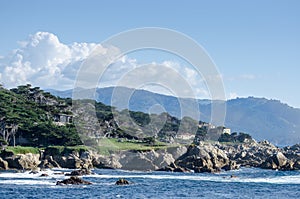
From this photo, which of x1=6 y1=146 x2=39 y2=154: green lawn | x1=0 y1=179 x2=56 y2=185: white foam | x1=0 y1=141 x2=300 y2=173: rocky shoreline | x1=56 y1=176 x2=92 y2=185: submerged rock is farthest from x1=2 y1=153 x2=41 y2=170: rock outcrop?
x1=56 y1=176 x2=92 y2=185: submerged rock

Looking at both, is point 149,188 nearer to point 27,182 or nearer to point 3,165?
point 27,182

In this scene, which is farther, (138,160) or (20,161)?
(138,160)

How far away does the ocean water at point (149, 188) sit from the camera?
47.2 m

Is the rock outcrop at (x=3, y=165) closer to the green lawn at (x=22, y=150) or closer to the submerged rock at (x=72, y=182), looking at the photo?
the green lawn at (x=22, y=150)

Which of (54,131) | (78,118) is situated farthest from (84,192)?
(78,118)

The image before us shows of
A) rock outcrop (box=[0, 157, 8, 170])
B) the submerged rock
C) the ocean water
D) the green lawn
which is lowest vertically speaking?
the ocean water

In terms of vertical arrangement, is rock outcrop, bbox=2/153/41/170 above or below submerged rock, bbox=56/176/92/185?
above

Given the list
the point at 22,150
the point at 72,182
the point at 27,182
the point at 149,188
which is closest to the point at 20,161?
the point at 22,150

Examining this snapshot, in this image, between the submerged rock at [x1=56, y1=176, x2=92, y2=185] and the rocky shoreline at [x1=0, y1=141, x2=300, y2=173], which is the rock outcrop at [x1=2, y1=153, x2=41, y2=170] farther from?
the submerged rock at [x1=56, y1=176, x2=92, y2=185]

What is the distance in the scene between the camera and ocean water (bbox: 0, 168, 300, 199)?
155 ft

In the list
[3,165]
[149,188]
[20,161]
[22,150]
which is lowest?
[149,188]

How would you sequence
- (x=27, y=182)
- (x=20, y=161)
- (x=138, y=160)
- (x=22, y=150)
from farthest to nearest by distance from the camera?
(x=138, y=160), (x=22, y=150), (x=20, y=161), (x=27, y=182)

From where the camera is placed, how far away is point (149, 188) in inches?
2111

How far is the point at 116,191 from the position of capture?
4978cm
